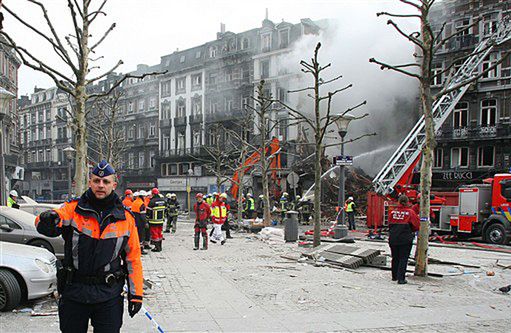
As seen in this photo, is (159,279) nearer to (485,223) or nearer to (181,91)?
(485,223)

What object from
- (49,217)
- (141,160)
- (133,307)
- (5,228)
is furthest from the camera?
(141,160)

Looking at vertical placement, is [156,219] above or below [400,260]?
above

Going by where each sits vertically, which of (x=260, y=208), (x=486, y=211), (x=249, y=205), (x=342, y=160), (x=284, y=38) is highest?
(x=284, y=38)

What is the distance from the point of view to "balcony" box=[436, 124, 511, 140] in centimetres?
2760

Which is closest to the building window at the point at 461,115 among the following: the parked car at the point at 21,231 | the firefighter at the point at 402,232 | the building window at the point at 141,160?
the firefighter at the point at 402,232

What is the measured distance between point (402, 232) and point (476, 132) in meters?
23.2

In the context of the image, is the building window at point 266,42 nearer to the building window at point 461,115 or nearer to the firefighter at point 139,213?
the building window at point 461,115

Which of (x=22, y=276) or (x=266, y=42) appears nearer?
(x=22, y=276)

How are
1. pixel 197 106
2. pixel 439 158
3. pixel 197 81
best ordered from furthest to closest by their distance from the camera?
1. pixel 197 81
2. pixel 197 106
3. pixel 439 158

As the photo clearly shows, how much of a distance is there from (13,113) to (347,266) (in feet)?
121

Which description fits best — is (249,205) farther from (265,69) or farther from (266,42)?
(266,42)

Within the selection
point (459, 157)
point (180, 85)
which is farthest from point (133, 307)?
point (180, 85)

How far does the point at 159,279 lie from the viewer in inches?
342

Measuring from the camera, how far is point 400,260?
8.38m
